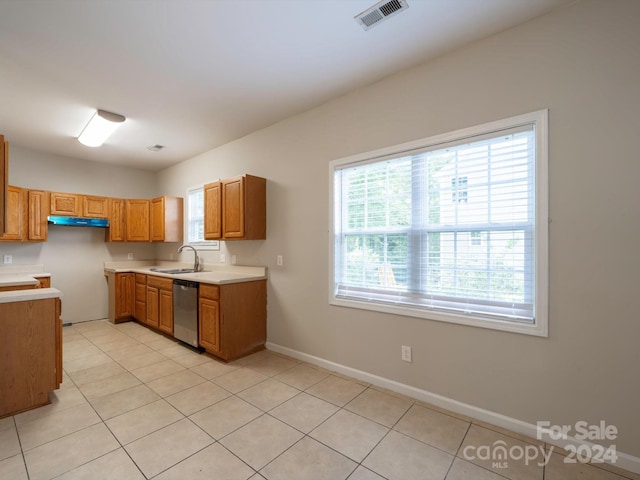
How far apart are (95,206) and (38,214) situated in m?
0.71

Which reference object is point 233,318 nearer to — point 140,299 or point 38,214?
point 140,299

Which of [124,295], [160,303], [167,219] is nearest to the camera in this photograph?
[160,303]

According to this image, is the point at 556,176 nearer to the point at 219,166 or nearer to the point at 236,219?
the point at 236,219

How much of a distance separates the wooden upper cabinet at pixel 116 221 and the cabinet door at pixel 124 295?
71 cm

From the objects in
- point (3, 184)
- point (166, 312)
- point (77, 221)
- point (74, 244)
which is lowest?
point (166, 312)

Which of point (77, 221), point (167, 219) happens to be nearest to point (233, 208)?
point (167, 219)

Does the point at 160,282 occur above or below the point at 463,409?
above

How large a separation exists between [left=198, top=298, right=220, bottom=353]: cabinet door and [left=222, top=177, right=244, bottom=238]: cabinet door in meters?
0.84

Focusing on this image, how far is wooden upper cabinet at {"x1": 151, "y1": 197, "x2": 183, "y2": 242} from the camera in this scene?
4883 mm

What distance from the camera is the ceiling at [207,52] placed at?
6.02ft

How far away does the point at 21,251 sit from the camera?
429 centimetres

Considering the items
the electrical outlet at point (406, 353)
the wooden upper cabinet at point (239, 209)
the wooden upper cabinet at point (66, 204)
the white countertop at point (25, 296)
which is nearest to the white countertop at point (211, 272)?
the wooden upper cabinet at point (239, 209)

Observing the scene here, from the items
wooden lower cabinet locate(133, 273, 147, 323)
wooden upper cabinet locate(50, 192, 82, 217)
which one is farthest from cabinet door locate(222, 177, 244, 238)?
wooden upper cabinet locate(50, 192, 82, 217)

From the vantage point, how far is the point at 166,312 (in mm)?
3980
